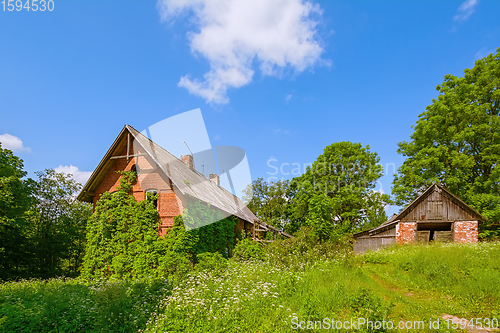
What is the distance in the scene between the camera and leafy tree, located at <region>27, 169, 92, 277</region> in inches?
1066

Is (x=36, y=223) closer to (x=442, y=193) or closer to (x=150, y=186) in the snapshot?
(x=150, y=186)

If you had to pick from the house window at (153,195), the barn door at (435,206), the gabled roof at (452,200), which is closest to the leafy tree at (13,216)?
the house window at (153,195)

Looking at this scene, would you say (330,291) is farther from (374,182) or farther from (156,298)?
(374,182)

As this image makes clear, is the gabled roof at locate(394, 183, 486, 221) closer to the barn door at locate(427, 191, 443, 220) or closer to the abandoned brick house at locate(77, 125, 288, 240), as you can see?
the barn door at locate(427, 191, 443, 220)

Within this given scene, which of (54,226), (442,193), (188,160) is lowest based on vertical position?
(54,226)

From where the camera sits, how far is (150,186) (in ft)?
46.2

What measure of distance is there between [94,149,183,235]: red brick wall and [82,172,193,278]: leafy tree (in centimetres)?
36

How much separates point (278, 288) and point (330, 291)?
4.86 feet

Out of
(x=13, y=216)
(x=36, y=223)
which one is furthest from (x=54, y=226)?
(x=13, y=216)

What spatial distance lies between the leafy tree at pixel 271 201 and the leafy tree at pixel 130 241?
25.5m

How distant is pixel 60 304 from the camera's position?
7863 mm

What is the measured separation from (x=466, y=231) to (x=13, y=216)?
33479mm

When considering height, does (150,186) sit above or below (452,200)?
below

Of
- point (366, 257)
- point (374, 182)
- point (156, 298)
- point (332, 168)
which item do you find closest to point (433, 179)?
point (374, 182)
